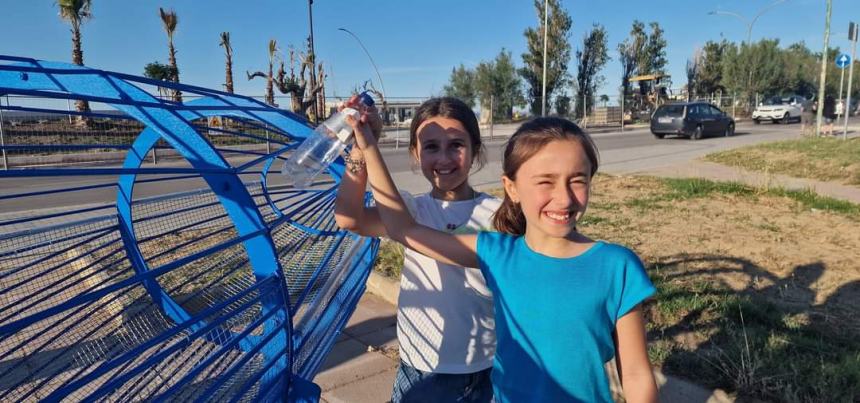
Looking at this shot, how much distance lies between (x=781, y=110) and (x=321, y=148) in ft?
115

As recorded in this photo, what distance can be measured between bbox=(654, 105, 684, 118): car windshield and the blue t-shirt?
20.4 meters

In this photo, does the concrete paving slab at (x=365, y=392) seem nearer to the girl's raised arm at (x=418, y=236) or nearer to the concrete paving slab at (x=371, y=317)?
the concrete paving slab at (x=371, y=317)

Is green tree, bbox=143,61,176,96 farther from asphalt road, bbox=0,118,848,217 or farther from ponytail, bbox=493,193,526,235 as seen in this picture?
A: ponytail, bbox=493,193,526,235

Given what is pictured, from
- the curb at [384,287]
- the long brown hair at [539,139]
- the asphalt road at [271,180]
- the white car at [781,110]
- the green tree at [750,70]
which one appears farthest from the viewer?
the green tree at [750,70]

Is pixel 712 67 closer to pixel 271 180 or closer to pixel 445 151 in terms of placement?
pixel 271 180

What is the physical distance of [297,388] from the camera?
5.20ft

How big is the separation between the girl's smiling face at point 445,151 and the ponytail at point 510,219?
0.19m

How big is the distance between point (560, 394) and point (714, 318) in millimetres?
2204

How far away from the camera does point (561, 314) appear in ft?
4.44

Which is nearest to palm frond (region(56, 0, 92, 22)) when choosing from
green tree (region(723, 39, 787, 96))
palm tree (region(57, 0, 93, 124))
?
palm tree (region(57, 0, 93, 124))

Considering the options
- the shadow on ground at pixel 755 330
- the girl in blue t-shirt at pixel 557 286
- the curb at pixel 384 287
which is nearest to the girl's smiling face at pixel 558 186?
the girl in blue t-shirt at pixel 557 286

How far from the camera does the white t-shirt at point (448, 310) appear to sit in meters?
1.71

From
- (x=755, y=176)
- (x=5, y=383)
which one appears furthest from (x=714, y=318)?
(x=755, y=176)

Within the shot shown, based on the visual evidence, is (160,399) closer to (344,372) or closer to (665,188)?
(344,372)
